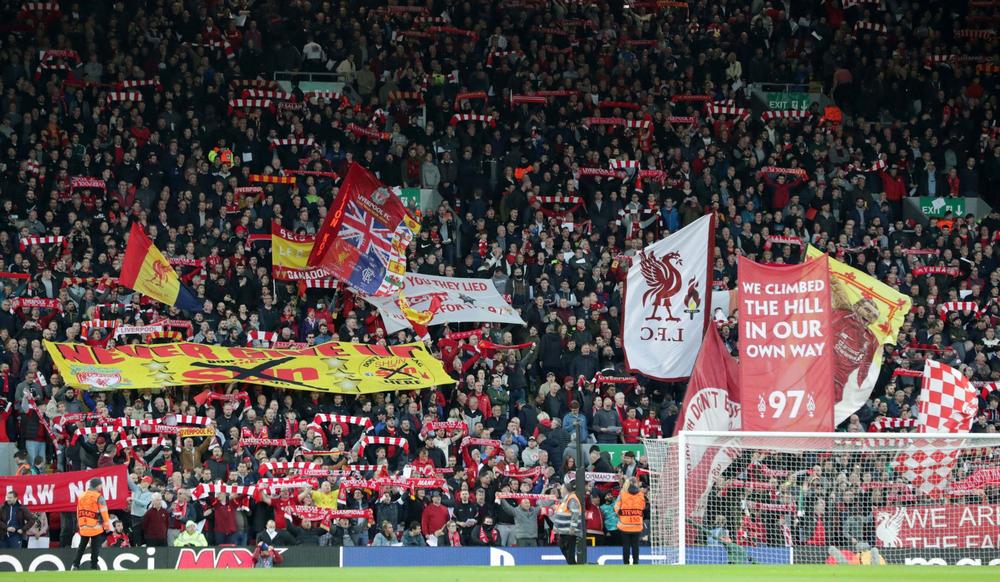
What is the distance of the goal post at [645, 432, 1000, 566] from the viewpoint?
2067 centimetres

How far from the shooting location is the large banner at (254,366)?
24.6 metres

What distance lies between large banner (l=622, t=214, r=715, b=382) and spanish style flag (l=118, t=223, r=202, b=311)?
7.89 meters

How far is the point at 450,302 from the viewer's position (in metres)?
28.5

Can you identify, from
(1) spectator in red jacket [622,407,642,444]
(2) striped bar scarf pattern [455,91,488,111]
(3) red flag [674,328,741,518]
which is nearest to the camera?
(3) red flag [674,328,741,518]

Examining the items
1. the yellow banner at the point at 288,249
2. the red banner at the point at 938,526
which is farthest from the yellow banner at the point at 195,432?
the red banner at the point at 938,526

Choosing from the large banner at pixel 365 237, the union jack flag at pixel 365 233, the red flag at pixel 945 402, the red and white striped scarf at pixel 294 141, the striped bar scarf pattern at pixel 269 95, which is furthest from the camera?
the striped bar scarf pattern at pixel 269 95

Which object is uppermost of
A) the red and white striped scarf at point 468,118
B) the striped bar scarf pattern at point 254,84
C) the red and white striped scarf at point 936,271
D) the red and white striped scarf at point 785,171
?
the striped bar scarf pattern at point 254,84

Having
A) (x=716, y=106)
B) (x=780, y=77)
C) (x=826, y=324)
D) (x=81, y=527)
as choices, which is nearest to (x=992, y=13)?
(x=780, y=77)

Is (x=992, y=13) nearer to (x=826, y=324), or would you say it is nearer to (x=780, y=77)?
(x=780, y=77)

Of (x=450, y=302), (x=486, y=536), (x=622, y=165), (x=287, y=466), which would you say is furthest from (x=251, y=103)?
(x=486, y=536)

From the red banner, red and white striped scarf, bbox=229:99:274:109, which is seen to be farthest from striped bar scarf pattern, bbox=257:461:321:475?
red and white striped scarf, bbox=229:99:274:109

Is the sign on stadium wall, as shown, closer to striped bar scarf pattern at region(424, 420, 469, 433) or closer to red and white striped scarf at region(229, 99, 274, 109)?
striped bar scarf pattern at region(424, 420, 469, 433)

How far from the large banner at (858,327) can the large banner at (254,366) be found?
680 cm

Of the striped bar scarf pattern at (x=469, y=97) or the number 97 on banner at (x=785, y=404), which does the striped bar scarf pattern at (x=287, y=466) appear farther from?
the striped bar scarf pattern at (x=469, y=97)
